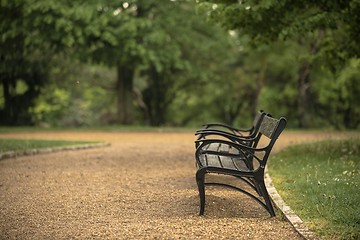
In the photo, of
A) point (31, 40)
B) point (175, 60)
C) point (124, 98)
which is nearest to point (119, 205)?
point (31, 40)

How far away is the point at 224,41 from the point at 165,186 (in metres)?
18.5

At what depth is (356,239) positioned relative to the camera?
4.77m

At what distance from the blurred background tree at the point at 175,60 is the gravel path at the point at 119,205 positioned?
3803mm

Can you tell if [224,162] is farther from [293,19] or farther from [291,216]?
[293,19]

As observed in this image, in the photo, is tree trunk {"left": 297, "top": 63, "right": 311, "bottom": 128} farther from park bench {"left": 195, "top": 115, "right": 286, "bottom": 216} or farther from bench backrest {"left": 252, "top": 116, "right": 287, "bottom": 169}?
park bench {"left": 195, "top": 115, "right": 286, "bottom": 216}

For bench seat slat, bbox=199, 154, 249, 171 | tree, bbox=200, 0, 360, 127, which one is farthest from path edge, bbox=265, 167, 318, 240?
tree, bbox=200, 0, 360, 127

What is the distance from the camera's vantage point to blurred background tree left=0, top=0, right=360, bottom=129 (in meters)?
12.1

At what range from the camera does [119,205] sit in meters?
6.59

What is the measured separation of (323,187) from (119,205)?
264cm

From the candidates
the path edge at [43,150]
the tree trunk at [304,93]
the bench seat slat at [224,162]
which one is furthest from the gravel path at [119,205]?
the tree trunk at [304,93]

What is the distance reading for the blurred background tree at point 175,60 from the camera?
39.8 feet

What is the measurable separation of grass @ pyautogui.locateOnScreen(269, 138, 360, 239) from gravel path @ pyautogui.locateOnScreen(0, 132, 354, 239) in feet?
1.22

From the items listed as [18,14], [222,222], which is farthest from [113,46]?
[222,222]

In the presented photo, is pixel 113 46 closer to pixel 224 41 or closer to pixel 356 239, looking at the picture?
pixel 224 41
